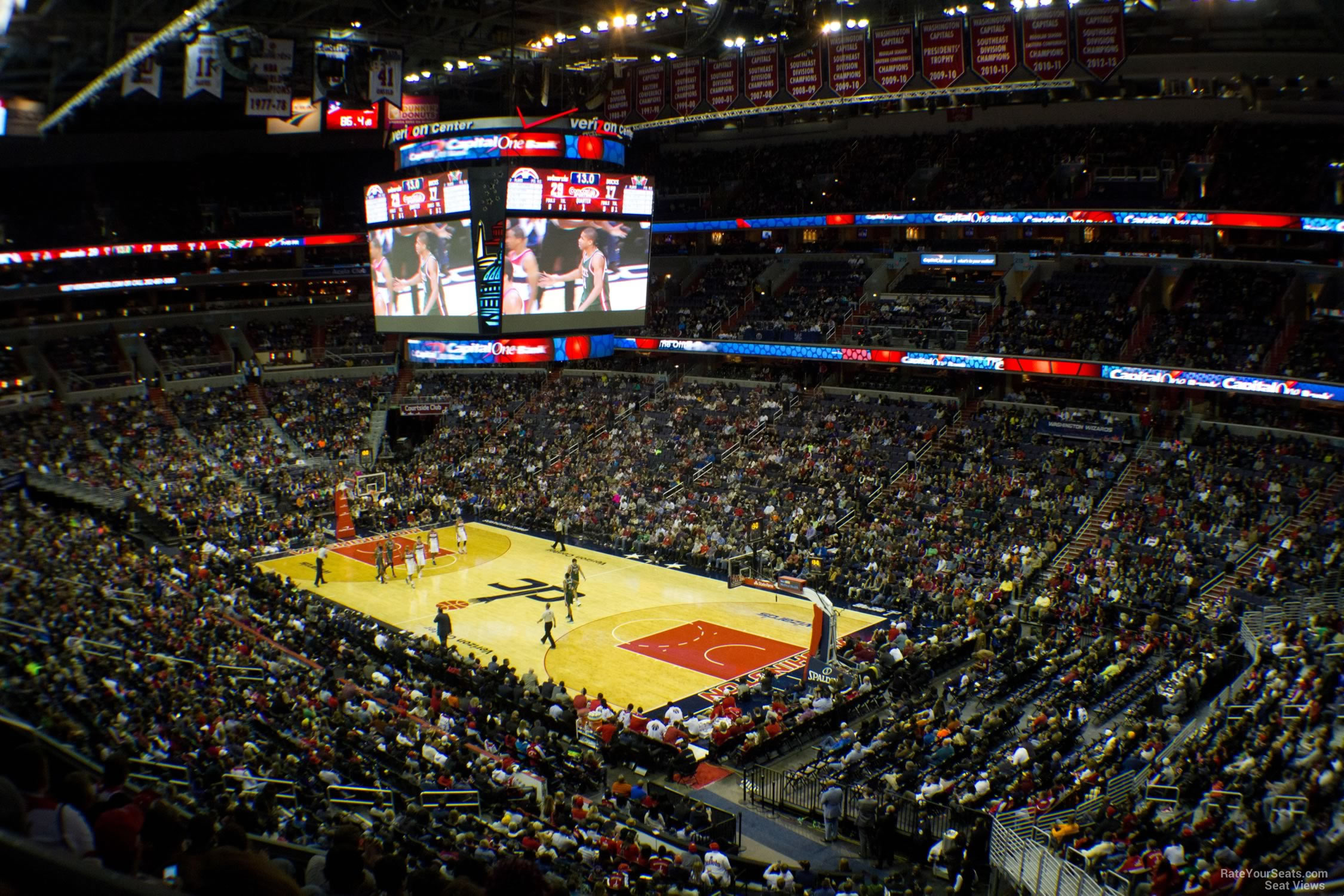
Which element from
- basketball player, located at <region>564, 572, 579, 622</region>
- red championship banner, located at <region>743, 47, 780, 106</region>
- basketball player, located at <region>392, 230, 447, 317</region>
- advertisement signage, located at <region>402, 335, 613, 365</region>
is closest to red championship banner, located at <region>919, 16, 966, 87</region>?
red championship banner, located at <region>743, 47, 780, 106</region>

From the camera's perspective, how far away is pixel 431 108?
37.8 meters

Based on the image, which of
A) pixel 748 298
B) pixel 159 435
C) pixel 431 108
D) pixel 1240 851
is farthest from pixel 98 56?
pixel 1240 851

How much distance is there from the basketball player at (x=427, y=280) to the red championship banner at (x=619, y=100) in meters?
11.6

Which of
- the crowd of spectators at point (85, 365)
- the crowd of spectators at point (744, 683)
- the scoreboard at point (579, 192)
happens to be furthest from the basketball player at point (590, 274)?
the crowd of spectators at point (85, 365)

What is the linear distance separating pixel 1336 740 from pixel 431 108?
33.6 meters

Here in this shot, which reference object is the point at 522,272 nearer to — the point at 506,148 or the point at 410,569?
the point at 506,148

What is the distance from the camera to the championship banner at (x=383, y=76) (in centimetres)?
2870

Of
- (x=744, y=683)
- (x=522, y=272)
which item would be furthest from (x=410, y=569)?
(x=744, y=683)

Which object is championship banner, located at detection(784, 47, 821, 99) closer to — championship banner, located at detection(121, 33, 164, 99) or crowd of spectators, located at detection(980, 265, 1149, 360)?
crowd of spectators, located at detection(980, 265, 1149, 360)

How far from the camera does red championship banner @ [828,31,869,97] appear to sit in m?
33.3

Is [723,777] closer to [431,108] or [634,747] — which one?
[634,747]

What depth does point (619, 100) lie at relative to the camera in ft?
129

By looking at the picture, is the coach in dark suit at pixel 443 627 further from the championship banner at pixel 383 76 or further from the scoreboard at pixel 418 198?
the championship banner at pixel 383 76

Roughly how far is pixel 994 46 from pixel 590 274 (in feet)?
45.2
